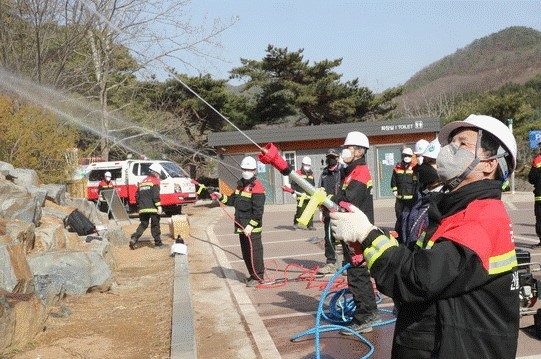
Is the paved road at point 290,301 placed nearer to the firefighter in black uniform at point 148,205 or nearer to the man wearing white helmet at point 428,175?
the firefighter in black uniform at point 148,205

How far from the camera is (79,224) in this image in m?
12.5

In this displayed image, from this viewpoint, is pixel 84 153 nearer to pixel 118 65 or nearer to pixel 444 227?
pixel 118 65

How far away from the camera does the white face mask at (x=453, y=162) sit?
245 centimetres

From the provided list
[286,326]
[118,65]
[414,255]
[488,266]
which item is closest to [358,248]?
[414,255]

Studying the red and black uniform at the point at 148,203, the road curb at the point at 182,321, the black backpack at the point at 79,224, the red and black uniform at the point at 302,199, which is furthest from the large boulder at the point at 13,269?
the red and black uniform at the point at 148,203

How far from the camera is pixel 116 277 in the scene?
10.0m

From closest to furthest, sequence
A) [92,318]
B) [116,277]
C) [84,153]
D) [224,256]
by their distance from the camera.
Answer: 1. [92,318]
2. [116,277]
3. [224,256]
4. [84,153]

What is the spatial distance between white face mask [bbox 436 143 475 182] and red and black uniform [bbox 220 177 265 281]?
6.31 meters

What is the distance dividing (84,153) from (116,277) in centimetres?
944

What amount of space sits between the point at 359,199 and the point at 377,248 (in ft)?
14.1

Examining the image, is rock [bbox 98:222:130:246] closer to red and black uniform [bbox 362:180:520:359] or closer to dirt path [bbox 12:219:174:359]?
dirt path [bbox 12:219:174:359]

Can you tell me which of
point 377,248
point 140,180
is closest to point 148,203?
point 140,180

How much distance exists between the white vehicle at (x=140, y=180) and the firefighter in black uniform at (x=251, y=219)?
1316 cm

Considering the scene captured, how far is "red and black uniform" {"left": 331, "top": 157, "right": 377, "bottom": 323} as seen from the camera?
6.05 m
